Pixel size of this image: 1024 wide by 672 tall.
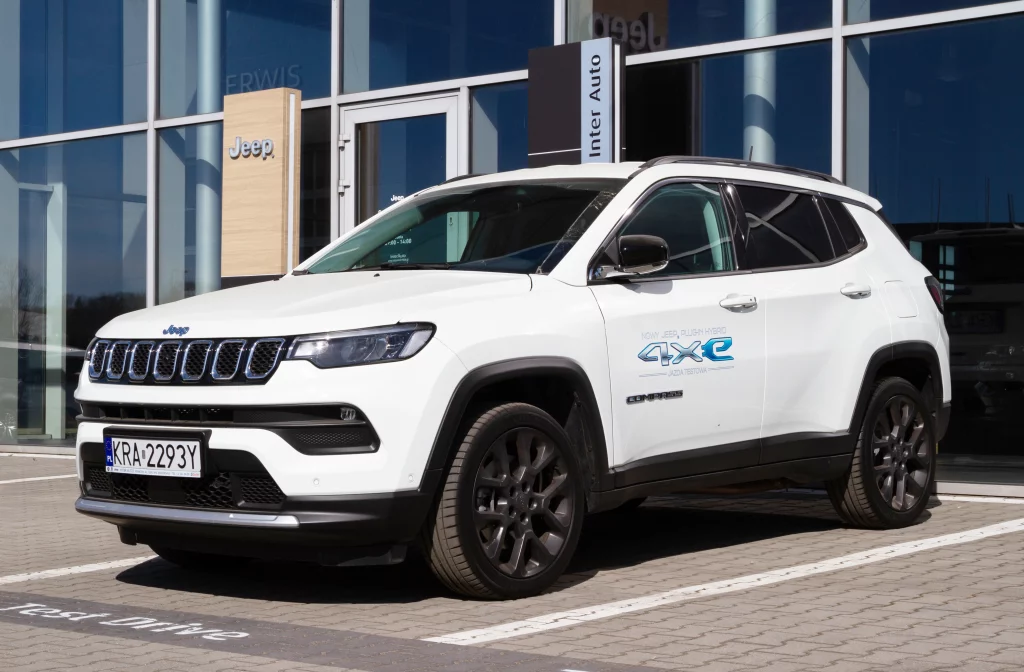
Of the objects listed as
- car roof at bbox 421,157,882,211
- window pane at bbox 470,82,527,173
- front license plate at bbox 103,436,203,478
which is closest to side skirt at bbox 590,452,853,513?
car roof at bbox 421,157,882,211

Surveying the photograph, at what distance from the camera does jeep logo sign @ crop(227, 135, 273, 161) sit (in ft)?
44.6

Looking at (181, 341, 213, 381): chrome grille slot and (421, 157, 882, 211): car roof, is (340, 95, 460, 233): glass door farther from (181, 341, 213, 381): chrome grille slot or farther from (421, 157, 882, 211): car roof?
(181, 341, 213, 381): chrome grille slot

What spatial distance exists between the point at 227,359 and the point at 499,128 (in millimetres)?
7222

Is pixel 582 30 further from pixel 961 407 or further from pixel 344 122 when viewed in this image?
pixel 961 407

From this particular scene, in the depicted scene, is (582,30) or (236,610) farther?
(582,30)

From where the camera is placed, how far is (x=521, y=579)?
5.76 m

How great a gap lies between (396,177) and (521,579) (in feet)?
25.7

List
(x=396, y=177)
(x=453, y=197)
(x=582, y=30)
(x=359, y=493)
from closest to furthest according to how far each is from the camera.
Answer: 1. (x=359, y=493)
2. (x=453, y=197)
3. (x=582, y=30)
4. (x=396, y=177)

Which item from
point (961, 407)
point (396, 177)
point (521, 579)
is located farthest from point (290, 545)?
point (396, 177)

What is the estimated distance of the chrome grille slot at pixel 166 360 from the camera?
226 inches

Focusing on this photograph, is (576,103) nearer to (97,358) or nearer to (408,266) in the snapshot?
(408,266)

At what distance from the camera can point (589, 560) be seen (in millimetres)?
6949

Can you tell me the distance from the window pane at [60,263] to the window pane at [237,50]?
0.88 metres

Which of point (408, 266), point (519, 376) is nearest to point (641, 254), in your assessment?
point (519, 376)
